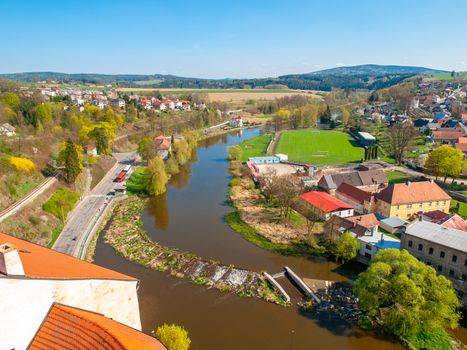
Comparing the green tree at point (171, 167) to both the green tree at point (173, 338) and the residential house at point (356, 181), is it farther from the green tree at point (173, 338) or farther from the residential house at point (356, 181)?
the green tree at point (173, 338)

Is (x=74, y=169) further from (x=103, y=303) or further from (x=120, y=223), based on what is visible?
(x=103, y=303)

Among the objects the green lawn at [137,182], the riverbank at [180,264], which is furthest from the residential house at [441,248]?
the green lawn at [137,182]

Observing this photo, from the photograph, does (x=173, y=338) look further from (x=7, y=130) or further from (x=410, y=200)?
(x=7, y=130)

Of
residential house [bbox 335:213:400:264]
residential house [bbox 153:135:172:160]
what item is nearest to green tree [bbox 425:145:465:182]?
residential house [bbox 335:213:400:264]

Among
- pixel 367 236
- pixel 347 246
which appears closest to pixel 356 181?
pixel 367 236

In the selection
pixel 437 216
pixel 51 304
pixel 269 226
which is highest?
pixel 51 304

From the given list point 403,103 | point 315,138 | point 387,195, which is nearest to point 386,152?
point 315,138

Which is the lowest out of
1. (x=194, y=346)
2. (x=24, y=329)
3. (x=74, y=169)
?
(x=194, y=346)
